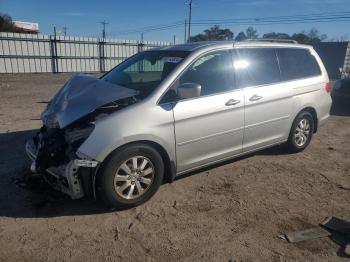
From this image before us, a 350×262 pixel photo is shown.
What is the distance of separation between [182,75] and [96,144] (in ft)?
4.56

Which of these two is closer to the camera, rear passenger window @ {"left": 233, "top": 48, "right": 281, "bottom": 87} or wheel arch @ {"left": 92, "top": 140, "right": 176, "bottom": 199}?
wheel arch @ {"left": 92, "top": 140, "right": 176, "bottom": 199}

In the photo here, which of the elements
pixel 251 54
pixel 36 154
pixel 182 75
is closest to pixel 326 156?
pixel 251 54

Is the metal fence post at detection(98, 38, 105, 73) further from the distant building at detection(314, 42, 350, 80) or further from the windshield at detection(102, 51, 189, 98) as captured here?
the distant building at detection(314, 42, 350, 80)

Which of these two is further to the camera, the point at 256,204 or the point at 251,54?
the point at 251,54

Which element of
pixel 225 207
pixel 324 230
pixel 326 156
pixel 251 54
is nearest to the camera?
pixel 324 230

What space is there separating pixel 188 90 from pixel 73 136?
54.9 inches

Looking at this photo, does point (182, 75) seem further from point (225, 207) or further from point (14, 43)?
point (14, 43)

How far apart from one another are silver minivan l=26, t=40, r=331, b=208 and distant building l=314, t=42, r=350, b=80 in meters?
24.6

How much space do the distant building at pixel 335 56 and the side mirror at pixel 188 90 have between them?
26.1 m

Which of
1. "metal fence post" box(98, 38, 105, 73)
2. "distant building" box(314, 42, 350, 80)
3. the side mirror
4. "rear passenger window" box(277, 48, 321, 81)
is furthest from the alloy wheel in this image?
"distant building" box(314, 42, 350, 80)

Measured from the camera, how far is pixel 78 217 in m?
3.57

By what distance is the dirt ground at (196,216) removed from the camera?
3012 mm

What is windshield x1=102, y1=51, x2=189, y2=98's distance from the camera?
162 inches

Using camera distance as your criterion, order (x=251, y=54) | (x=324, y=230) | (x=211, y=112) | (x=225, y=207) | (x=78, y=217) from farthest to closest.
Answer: (x=251, y=54)
(x=211, y=112)
(x=225, y=207)
(x=78, y=217)
(x=324, y=230)
